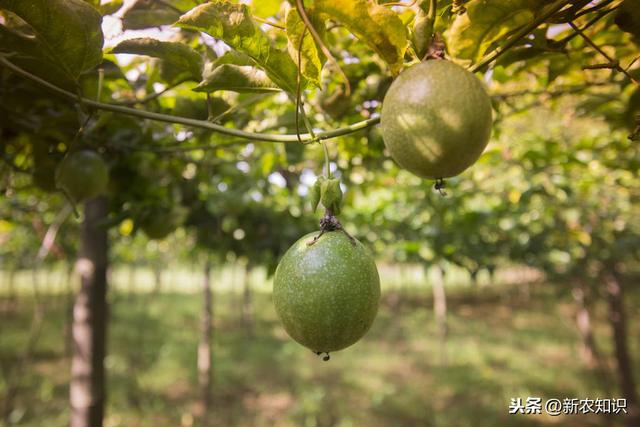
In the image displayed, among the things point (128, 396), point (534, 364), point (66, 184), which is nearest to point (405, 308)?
point (534, 364)

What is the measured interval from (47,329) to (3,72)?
39.8 feet

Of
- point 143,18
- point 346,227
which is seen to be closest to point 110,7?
point 143,18

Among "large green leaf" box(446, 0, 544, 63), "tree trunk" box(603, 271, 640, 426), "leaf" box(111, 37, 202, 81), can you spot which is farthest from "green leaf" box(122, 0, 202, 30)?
"tree trunk" box(603, 271, 640, 426)

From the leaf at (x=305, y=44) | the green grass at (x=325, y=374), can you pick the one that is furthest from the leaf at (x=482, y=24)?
the green grass at (x=325, y=374)

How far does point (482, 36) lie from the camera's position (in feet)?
2.45

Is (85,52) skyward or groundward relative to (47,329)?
skyward

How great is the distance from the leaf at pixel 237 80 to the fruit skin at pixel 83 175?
686mm

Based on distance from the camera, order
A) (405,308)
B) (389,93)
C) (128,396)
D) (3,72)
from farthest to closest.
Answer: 1. (405,308)
2. (128,396)
3. (3,72)
4. (389,93)

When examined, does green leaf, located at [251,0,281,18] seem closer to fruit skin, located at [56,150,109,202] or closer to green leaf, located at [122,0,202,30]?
green leaf, located at [122,0,202,30]

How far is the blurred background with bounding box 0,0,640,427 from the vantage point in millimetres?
1300

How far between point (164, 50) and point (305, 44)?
329mm

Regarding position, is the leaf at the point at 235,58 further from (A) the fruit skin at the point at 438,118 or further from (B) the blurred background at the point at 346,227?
(A) the fruit skin at the point at 438,118

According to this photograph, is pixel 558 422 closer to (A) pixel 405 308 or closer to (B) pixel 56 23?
(B) pixel 56 23

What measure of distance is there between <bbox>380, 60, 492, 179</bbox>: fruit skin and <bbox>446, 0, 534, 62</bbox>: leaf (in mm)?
127
